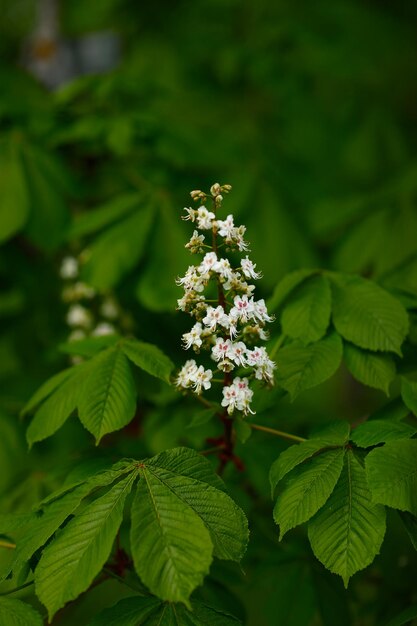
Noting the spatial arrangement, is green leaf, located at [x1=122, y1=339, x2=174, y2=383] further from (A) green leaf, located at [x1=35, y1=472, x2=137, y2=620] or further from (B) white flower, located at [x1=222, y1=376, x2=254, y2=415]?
(A) green leaf, located at [x1=35, y1=472, x2=137, y2=620]

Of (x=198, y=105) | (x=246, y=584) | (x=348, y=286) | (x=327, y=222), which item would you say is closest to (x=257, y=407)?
(x=348, y=286)

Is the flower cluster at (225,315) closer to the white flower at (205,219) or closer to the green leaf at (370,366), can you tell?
the white flower at (205,219)

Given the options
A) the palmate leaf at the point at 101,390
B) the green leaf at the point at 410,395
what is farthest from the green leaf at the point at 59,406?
the green leaf at the point at 410,395

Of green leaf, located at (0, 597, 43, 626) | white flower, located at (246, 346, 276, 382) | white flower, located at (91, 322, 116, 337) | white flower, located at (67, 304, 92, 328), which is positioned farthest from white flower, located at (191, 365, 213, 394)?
white flower, located at (67, 304, 92, 328)

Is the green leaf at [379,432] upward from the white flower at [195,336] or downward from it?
downward

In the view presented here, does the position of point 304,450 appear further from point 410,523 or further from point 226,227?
point 226,227

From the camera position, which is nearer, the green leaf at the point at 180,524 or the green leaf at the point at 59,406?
the green leaf at the point at 180,524

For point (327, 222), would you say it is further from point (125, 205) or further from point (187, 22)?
point (187, 22)
